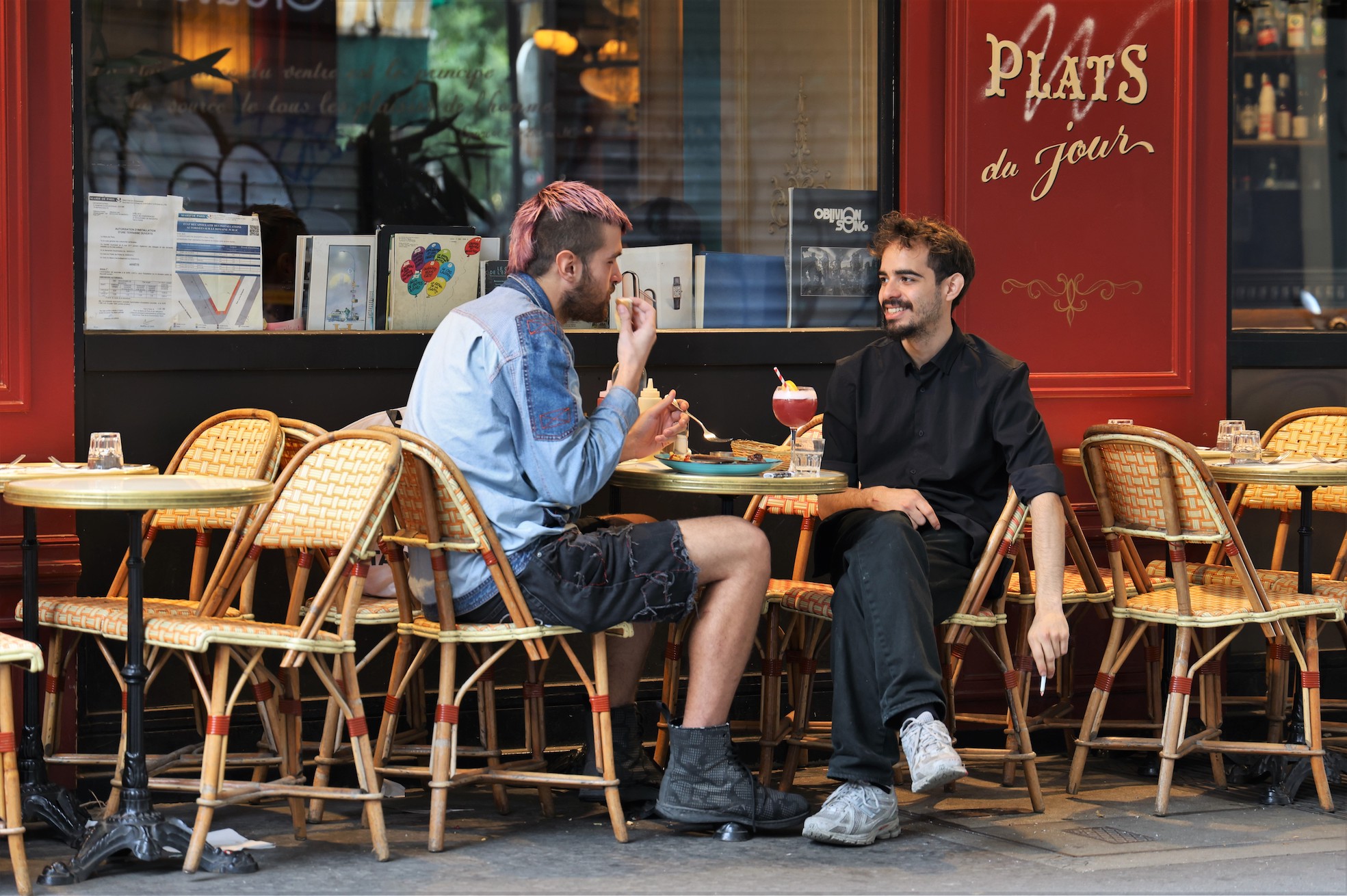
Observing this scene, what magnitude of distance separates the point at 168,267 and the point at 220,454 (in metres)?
0.67

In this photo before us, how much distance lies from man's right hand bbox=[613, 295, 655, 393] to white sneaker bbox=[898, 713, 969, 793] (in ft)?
3.32

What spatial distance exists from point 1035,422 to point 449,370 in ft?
4.82

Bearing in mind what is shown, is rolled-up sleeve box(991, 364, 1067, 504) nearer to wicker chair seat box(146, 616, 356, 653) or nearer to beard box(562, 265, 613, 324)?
beard box(562, 265, 613, 324)

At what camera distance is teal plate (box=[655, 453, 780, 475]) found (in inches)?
151

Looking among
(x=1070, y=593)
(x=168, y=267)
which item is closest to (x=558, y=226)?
(x=168, y=267)

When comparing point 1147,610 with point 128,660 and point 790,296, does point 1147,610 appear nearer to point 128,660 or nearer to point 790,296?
point 790,296

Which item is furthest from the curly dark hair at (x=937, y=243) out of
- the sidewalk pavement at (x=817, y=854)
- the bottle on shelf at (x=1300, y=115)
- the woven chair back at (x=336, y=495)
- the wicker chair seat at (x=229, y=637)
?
the bottle on shelf at (x=1300, y=115)

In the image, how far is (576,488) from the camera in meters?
3.69

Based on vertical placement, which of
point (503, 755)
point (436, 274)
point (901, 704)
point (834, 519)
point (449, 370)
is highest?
point (436, 274)

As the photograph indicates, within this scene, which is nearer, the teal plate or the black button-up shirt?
the teal plate

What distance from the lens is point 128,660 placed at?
3545 millimetres

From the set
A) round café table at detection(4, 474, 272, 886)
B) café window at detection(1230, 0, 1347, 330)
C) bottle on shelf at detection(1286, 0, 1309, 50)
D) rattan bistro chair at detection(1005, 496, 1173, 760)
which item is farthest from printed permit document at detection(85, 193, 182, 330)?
bottle on shelf at detection(1286, 0, 1309, 50)

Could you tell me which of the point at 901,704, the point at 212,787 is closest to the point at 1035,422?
the point at 901,704

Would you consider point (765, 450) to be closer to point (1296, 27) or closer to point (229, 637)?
point (229, 637)
